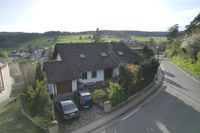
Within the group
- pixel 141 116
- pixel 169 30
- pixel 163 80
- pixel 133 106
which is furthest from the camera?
pixel 169 30

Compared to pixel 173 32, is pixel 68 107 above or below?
below

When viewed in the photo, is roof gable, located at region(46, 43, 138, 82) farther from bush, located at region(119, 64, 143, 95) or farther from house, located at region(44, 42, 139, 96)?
bush, located at region(119, 64, 143, 95)

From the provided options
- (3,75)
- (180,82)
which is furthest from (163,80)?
(3,75)

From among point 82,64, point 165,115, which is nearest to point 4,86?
point 82,64

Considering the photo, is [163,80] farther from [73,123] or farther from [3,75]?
[3,75]

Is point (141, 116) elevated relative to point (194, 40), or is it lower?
lower

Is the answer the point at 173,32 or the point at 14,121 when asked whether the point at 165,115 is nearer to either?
the point at 14,121

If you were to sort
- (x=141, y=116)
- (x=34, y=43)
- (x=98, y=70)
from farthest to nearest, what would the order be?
(x=34, y=43), (x=98, y=70), (x=141, y=116)

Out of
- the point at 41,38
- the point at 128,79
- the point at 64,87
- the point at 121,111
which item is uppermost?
the point at 41,38
